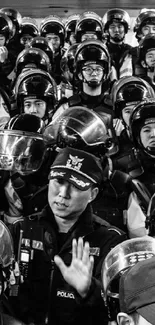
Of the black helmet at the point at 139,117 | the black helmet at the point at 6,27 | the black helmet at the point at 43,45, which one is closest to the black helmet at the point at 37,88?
the black helmet at the point at 139,117

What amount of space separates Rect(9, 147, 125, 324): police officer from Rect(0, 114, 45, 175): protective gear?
3.47ft

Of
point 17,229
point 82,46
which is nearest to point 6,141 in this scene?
point 17,229

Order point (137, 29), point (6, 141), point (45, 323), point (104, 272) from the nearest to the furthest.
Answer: point (104, 272), point (45, 323), point (6, 141), point (137, 29)

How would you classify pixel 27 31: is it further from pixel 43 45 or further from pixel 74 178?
pixel 74 178

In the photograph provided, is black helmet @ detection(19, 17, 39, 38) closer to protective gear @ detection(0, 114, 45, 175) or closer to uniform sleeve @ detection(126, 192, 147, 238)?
protective gear @ detection(0, 114, 45, 175)

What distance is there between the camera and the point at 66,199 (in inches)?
135

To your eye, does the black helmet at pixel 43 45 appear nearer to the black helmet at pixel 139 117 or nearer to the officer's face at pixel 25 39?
the officer's face at pixel 25 39

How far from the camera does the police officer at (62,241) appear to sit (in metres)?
3.22

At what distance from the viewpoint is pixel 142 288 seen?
206 cm

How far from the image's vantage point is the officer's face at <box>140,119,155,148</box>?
4770mm

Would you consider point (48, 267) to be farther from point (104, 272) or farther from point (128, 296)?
point (128, 296)

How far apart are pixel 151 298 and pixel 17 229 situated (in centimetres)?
156

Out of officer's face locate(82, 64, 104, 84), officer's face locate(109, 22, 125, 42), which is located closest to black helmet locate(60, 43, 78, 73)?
officer's face locate(82, 64, 104, 84)

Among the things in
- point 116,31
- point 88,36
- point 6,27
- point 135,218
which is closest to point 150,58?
point 88,36
